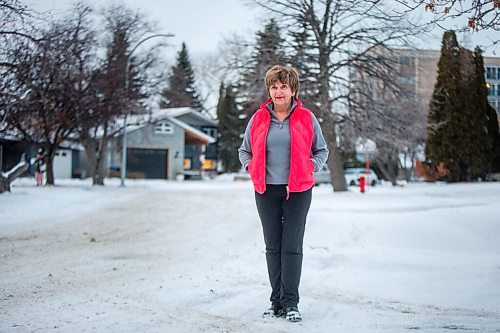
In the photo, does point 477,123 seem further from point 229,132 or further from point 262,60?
point 229,132

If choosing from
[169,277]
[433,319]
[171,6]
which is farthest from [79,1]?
[433,319]

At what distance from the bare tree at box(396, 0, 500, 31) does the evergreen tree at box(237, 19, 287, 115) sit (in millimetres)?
12031

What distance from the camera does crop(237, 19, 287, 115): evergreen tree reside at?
57.8 feet

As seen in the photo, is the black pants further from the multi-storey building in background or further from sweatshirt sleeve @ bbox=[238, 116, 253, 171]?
the multi-storey building in background

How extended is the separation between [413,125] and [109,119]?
15.1 meters

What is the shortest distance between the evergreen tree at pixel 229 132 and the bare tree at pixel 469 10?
171 ft

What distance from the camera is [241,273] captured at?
236 inches

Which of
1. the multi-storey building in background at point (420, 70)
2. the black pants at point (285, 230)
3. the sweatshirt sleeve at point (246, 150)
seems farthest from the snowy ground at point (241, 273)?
the multi-storey building in background at point (420, 70)

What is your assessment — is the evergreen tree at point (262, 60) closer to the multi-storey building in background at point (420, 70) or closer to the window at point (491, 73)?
the multi-storey building in background at point (420, 70)

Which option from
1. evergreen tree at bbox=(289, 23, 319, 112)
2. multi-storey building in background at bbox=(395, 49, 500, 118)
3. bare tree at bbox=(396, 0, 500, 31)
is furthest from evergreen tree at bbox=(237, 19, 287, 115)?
bare tree at bbox=(396, 0, 500, 31)

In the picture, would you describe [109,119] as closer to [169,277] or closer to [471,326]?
[169,277]

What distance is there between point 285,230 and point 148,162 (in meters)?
44.3

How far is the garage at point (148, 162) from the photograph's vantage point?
4668 centimetres

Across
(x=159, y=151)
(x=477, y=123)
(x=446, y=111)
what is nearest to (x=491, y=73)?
(x=477, y=123)
